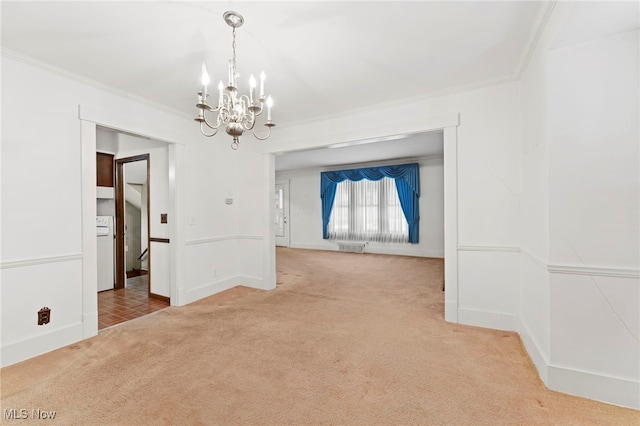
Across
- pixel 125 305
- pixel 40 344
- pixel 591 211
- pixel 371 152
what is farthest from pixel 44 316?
pixel 371 152

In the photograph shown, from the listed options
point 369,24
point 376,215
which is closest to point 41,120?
point 369,24

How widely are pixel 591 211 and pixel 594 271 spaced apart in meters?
0.39

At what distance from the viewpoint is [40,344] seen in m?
2.45

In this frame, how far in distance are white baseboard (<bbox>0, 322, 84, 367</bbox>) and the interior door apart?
684 centimetres

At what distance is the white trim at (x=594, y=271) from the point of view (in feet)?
5.81

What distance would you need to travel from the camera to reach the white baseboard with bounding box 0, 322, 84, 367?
229 centimetres

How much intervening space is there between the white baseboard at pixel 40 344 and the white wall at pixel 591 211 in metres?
3.94

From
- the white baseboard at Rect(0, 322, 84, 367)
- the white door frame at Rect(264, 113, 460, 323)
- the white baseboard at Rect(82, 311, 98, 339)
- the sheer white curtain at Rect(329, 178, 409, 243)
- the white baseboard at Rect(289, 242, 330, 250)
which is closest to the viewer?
the white baseboard at Rect(0, 322, 84, 367)

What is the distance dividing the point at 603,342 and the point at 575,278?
1.39 ft

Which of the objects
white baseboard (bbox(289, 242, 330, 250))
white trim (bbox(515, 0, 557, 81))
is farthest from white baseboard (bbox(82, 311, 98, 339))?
white baseboard (bbox(289, 242, 330, 250))

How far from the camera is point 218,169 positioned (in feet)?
14.0

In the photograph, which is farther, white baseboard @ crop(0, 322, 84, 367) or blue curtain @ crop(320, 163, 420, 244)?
blue curtain @ crop(320, 163, 420, 244)

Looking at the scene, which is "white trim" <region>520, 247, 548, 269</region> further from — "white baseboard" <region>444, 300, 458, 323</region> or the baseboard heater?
the baseboard heater

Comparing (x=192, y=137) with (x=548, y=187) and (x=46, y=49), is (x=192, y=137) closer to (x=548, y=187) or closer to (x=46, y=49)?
(x=46, y=49)
